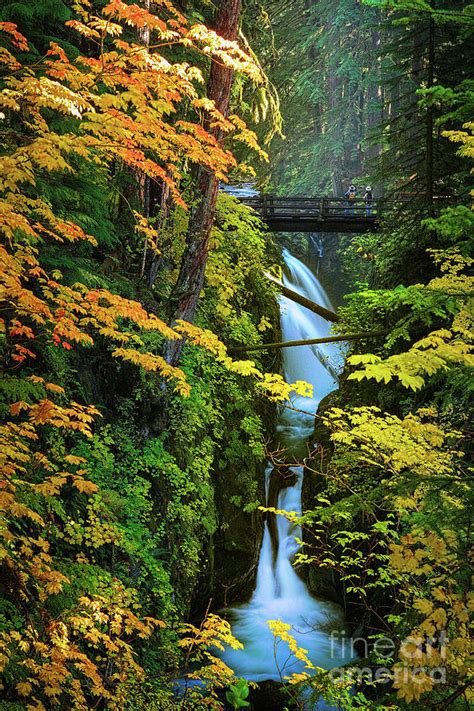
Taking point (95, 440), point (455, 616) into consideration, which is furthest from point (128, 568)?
point (455, 616)

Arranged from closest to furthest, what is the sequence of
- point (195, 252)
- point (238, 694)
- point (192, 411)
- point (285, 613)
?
point (238, 694) → point (195, 252) → point (192, 411) → point (285, 613)

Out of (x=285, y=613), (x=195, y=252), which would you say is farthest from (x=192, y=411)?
(x=285, y=613)

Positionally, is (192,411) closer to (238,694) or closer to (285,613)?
(238,694)

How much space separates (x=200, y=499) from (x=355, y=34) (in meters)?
33.0

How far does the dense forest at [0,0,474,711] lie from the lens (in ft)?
12.9

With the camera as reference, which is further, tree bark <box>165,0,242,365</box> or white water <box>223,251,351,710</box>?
white water <box>223,251,351,710</box>

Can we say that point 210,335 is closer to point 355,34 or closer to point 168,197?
point 168,197

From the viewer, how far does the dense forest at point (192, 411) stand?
155 inches

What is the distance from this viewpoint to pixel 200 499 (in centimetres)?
820

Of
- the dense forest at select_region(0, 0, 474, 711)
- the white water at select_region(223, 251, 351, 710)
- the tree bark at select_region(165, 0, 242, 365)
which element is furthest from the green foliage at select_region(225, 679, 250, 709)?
the tree bark at select_region(165, 0, 242, 365)

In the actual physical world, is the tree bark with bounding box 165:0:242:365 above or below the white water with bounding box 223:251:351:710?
above

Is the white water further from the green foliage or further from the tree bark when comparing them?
the tree bark

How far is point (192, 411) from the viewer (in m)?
8.11

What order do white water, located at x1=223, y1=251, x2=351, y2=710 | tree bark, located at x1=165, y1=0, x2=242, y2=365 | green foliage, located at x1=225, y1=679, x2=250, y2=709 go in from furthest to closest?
white water, located at x1=223, y1=251, x2=351, y2=710 → tree bark, located at x1=165, y1=0, x2=242, y2=365 → green foliage, located at x1=225, y1=679, x2=250, y2=709
